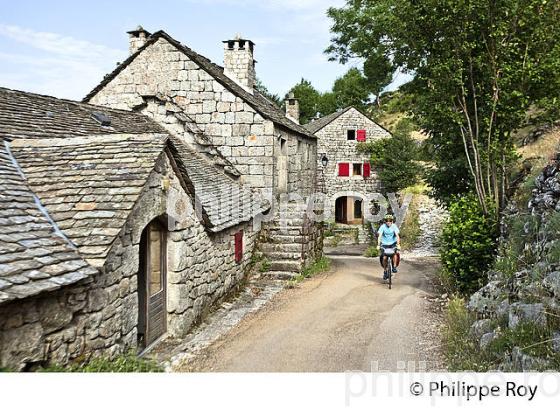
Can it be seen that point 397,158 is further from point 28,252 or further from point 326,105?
point 326,105

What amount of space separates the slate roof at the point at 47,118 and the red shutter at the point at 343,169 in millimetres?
18004

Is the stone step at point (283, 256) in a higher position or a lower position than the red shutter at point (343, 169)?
lower

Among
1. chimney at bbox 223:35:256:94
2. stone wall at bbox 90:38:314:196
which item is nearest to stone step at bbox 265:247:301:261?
stone wall at bbox 90:38:314:196

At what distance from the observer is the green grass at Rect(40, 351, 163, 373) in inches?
170

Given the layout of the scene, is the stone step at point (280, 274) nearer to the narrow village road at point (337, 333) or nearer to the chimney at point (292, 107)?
the narrow village road at point (337, 333)

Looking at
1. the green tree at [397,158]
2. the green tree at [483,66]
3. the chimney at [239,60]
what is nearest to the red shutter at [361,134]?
the green tree at [397,158]

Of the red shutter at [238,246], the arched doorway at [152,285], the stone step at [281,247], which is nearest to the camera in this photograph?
the arched doorway at [152,285]

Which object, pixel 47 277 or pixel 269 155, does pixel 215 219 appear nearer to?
pixel 269 155

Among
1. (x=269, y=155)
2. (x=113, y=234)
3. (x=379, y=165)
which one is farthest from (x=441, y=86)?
(x=379, y=165)

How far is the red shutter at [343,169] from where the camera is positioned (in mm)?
27406

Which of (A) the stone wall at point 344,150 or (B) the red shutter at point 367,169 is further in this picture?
(A) the stone wall at point 344,150

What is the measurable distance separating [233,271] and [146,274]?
361 centimetres

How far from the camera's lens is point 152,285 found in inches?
266

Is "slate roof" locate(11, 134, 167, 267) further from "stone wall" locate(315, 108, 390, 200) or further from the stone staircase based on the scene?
"stone wall" locate(315, 108, 390, 200)
